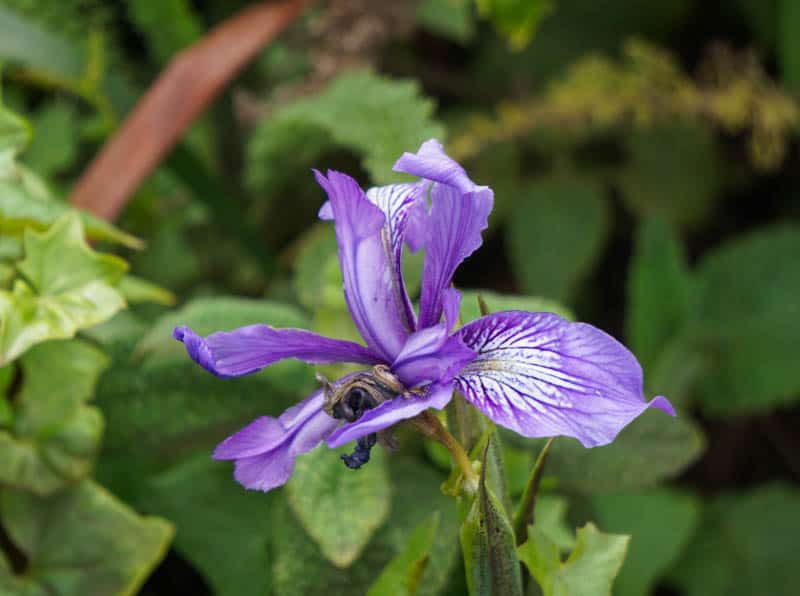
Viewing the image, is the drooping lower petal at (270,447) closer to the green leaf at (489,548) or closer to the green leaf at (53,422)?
the green leaf at (489,548)

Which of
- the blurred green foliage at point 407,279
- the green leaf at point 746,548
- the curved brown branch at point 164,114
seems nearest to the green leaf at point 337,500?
the blurred green foliage at point 407,279

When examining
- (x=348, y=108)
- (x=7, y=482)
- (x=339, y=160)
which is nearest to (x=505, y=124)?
(x=339, y=160)

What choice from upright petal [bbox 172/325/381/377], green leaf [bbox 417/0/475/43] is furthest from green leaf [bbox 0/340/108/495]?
green leaf [bbox 417/0/475/43]

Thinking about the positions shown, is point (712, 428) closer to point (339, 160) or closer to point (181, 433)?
point (339, 160)

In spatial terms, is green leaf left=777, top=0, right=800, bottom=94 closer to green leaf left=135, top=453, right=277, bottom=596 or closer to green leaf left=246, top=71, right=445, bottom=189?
green leaf left=246, top=71, right=445, bottom=189

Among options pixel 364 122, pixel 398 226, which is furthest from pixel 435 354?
pixel 364 122
